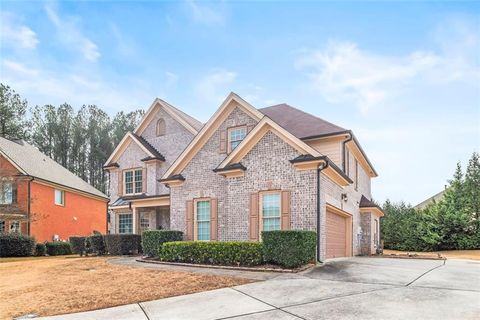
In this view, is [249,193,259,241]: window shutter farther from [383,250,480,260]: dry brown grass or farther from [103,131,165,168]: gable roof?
[383,250,480,260]: dry brown grass

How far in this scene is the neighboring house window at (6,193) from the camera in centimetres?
2375

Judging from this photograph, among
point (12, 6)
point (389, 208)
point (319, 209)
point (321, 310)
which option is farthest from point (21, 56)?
point (389, 208)

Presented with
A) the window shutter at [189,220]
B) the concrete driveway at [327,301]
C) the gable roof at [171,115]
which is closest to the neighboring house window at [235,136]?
the window shutter at [189,220]

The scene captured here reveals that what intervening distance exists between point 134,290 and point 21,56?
11.1 metres

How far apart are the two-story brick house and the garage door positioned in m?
0.04

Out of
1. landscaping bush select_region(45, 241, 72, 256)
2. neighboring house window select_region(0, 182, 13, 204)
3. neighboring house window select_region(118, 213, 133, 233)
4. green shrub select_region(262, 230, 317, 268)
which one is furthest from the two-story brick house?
neighboring house window select_region(0, 182, 13, 204)

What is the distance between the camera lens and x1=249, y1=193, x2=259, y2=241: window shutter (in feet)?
49.4

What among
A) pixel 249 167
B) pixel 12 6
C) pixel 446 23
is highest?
pixel 12 6

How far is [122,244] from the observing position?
1948 centimetres

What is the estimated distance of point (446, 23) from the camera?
11047 mm

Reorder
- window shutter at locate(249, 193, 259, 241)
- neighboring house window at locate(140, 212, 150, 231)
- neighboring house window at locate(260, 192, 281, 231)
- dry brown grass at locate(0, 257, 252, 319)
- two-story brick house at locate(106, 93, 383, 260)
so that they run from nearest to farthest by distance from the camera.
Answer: dry brown grass at locate(0, 257, 252, 319) → two-story brick house at locate(106, 93, 383, 260) → neighboring house window at locate(260, 192, 281, 231) → window shutter at locate(249, 193, 259, 241) → neighboring house window at locate(140, 212, 150, 231)

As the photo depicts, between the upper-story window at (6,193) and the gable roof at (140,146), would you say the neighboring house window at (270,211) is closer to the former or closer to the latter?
the gable roof at (140,146)

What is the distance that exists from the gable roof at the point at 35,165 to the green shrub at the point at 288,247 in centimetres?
1962

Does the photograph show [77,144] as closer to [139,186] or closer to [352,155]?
[139,186]
